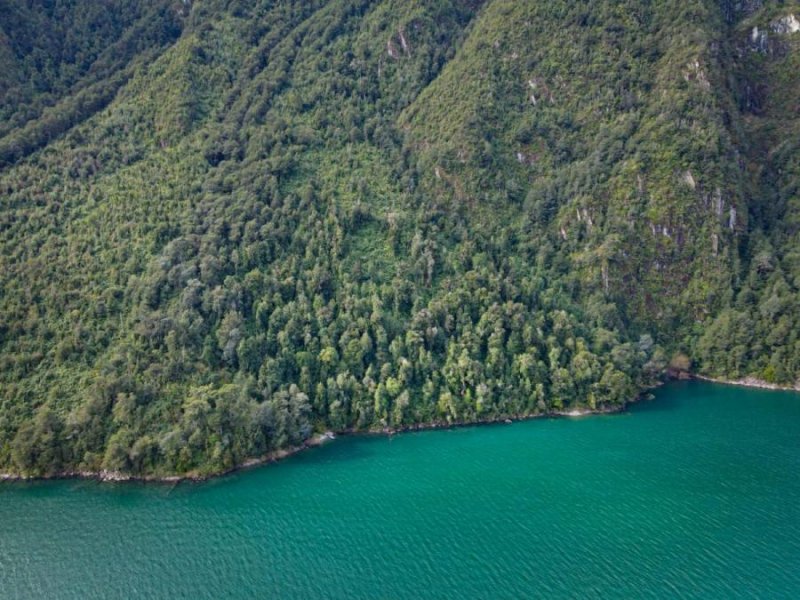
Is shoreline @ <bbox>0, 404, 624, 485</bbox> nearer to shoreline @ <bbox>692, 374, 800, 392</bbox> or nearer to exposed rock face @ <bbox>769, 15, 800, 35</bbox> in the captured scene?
shoreline @ <bbox>692, 374, 800, 392</bbox>

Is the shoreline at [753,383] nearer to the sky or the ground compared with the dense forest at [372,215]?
nearer to the ground

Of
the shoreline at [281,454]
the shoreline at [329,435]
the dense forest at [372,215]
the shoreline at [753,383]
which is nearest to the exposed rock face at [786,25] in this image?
the dense forest at [372,215]

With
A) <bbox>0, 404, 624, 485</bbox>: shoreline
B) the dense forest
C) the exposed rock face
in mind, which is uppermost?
the exposed rock face

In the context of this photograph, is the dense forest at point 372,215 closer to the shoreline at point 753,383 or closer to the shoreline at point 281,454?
the shoreline at point 281,454

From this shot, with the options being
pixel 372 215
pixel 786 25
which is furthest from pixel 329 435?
pixel 786 25

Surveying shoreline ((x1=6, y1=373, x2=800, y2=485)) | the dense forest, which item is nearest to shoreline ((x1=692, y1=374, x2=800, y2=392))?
shoreline ((x1=6, y1=373, x2=800, y2=485))

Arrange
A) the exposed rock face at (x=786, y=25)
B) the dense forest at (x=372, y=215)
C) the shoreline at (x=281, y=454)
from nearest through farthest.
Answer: the shoreline at (x=281, y=454)
the dense forest at (x=372, y=215)
the exposed rock face at (x=786, y=25)
